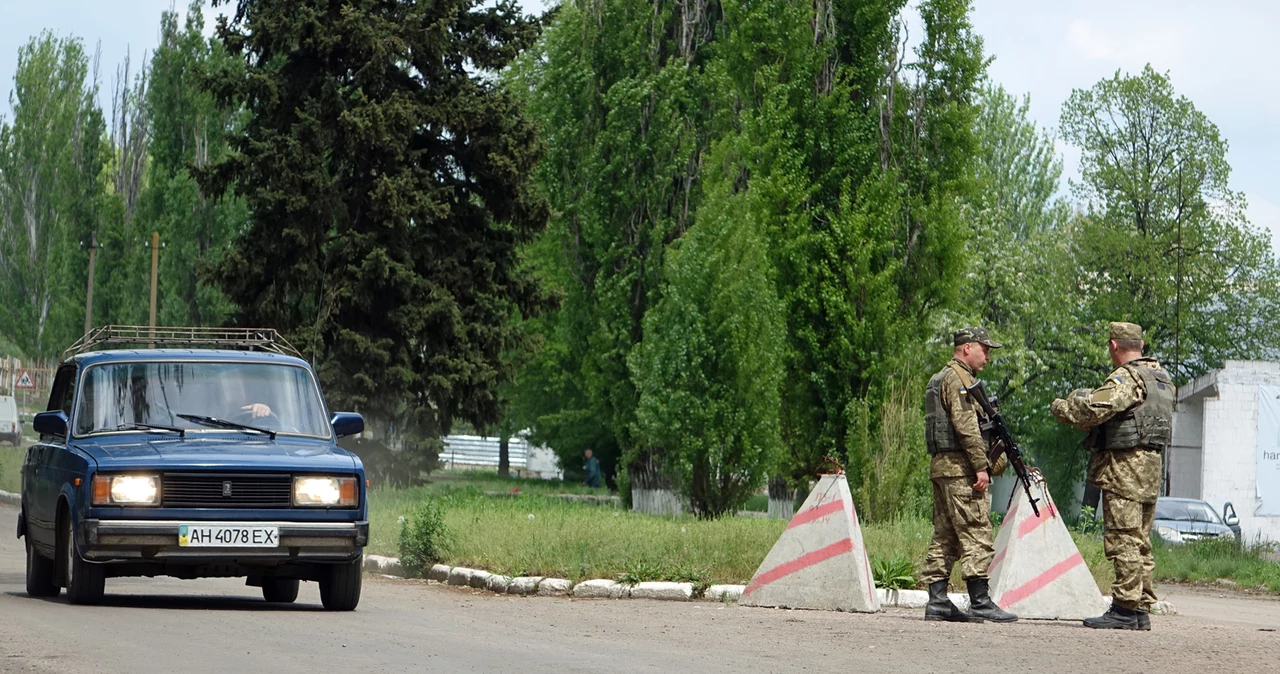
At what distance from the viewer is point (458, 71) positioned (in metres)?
32.1

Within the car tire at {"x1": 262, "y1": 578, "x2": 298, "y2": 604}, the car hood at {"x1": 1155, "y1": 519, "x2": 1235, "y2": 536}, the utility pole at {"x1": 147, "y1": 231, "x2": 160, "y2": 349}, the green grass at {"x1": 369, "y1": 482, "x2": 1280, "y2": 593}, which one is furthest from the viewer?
the utility pole at {"x1": 147, "y1": 231, "x2": 160, "y2": 349}

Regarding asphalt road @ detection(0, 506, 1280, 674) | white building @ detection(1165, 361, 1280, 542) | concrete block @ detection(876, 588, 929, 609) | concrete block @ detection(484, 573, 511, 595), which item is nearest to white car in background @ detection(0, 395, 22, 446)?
white building @ detection(1165, 361, 1280, 542)

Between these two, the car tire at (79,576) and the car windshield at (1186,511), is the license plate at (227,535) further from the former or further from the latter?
the car windshield at (1186,511)

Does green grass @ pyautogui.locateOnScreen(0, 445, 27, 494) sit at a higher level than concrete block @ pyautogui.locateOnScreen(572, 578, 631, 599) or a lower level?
lower

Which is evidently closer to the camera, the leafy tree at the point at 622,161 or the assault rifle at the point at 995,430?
the assault rifle at the point at 995,430

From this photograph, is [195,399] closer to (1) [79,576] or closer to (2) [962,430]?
(1) [79,576]

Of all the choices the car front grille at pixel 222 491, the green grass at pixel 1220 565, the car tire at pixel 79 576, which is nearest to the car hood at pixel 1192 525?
the green grass at pixel 1220 565

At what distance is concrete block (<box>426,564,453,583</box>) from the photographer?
16.0 meters

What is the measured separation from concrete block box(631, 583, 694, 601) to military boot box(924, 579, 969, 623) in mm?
2674

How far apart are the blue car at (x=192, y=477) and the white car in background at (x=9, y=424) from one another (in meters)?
46.5

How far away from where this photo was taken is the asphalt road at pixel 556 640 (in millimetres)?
8523

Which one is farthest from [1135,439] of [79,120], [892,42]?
[79,120]

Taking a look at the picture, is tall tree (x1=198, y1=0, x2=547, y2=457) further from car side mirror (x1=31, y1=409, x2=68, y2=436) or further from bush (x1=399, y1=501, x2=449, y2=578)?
car side mirror (x1=31, y1=409, x2=68, y2=436)

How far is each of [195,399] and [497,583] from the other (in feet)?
12.3
